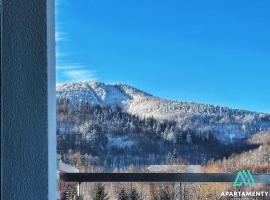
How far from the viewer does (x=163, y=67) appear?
410cm

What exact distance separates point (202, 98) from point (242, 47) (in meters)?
0.55

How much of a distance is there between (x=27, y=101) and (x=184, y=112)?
3238 mm

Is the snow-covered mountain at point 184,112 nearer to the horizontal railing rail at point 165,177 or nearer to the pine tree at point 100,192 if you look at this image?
the horizontal railing rail at point 165,177

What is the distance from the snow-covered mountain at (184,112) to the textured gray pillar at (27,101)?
283 cm

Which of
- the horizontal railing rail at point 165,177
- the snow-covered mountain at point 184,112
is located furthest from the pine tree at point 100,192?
the snow-covered mountain at point 184,112

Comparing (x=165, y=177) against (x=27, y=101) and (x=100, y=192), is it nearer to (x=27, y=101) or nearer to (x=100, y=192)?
(x=100, y=192)

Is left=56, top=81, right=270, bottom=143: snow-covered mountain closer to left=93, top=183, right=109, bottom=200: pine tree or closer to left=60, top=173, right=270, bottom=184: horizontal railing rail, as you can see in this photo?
left=60, top=173, right=270, bottom=184: horizontal railing rail

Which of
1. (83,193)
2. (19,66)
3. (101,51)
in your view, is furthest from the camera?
(101,51)

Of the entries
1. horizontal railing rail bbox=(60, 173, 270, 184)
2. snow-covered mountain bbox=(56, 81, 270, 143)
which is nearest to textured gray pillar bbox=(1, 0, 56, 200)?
horizontal railing rail bbox=(60, 173, 270, 184)

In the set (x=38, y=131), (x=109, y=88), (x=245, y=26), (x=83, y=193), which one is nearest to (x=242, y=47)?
(x=245, y=26)

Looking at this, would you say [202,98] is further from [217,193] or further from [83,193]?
[83,193]

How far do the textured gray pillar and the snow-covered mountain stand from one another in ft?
9.29

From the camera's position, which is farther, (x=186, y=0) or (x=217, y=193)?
(x=186, y=0)

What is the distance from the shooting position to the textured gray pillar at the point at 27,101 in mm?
815
